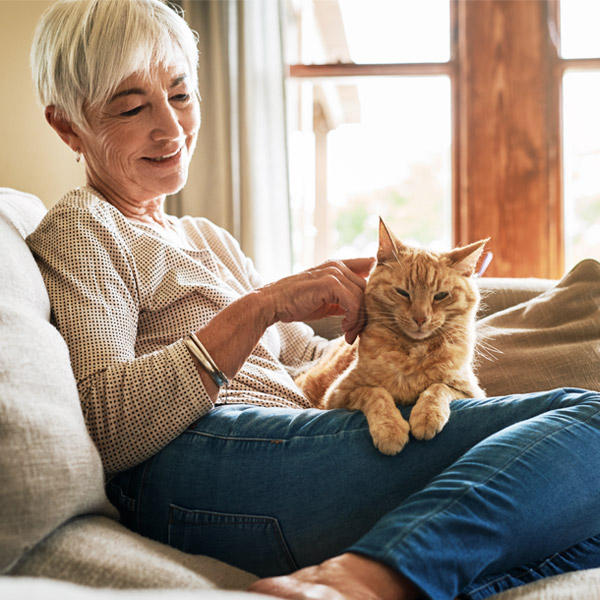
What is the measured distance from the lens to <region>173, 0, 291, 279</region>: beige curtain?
2795 millimetres

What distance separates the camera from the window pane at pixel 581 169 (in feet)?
10.1

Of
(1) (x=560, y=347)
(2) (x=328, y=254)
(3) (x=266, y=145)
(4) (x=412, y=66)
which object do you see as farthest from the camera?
(2) (x=328, y=254)

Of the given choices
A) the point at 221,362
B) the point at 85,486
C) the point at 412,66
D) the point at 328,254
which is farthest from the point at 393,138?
the point at 85,486

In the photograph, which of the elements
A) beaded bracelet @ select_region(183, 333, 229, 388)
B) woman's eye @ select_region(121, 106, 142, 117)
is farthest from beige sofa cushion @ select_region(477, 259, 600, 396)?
woman's eye @ select_region(121, 106, 142, 117)

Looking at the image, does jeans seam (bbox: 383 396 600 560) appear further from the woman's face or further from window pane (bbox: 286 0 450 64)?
window pane (bbox: 286 0 450 64)

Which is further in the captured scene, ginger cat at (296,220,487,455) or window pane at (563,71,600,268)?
window pane at (563,71,600,268)

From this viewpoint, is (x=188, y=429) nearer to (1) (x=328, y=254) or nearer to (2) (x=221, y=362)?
(2) (x=221, y=362)

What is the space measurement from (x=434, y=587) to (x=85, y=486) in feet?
1.63

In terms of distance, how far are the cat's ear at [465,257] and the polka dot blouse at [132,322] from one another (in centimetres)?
44

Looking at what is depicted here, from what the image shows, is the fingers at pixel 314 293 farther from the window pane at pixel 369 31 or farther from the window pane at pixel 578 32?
the window pane at pixel 578 32

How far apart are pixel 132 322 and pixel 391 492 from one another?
579mm

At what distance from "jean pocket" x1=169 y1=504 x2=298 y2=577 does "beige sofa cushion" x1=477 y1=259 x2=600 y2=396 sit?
768 mm

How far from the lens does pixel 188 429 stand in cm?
118

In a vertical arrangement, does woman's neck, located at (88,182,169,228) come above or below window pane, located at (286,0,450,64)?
below
